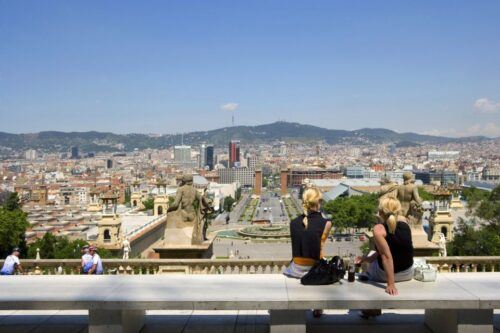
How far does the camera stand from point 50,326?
6699 millimetres

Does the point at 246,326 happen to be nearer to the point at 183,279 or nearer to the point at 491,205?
the point at 183,279

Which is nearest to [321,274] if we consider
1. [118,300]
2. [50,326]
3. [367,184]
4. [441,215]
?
[118,300]

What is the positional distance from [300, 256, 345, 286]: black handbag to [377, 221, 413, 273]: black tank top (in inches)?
21.8

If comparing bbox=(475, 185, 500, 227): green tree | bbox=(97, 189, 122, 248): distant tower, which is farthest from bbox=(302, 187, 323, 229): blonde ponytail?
bbox=(97, 189, 122, 248): distant tower

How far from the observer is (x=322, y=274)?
6.10 metres

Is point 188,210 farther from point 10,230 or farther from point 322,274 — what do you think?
point 10,230

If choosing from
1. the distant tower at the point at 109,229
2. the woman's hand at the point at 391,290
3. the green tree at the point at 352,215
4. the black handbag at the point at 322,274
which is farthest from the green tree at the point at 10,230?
the green tree at the point at 352,215

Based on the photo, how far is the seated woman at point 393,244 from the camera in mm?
6035

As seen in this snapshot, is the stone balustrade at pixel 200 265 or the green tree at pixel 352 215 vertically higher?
the stone balustrade at pixel 200 265

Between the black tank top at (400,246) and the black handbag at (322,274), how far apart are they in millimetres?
553

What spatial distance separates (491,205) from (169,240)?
28.4m

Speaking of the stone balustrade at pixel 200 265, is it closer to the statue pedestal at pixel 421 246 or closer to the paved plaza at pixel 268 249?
the statue pedestal at pixel 421 246

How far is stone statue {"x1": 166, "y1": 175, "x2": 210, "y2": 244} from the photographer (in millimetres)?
10766

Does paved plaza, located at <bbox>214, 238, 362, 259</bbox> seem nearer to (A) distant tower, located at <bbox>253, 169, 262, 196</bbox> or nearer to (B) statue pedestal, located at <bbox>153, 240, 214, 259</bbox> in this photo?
(B) statue pedestal, located at <bbox>153, 240, 214, 259</bbox>
